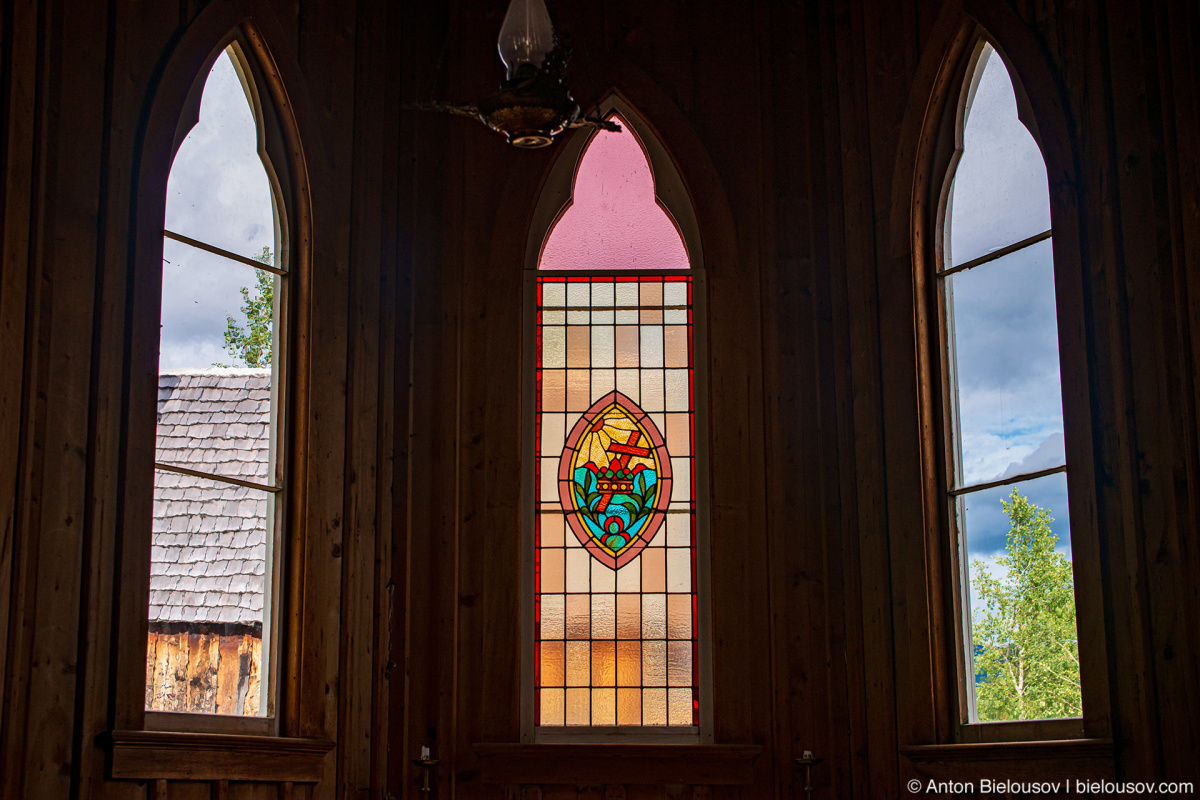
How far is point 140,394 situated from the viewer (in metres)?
3.97

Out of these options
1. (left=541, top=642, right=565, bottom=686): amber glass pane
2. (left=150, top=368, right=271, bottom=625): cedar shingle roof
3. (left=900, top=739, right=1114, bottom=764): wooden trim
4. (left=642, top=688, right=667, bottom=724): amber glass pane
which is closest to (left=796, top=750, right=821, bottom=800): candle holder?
(left=900, top=739, right=1114, bottom=764): wooden trim

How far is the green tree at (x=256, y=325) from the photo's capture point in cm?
456

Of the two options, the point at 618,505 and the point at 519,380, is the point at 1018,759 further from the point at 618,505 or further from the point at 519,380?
the point at 519,380

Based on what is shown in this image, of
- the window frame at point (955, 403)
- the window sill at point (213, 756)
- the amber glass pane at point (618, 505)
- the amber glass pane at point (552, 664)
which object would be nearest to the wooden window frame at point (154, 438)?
the window sill at point (213, 756)

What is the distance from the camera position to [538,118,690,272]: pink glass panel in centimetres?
543

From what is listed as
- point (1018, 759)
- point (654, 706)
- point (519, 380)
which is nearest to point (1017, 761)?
point (1018, 759)

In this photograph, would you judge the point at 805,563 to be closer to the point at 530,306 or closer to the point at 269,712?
the point at 530,306

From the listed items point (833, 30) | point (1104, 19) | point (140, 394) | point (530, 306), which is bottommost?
point (140, 394)

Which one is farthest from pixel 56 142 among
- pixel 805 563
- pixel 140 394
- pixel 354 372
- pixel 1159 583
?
pixel 1159 583

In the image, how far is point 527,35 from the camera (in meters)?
2.96

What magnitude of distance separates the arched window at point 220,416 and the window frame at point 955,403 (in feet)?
7.37

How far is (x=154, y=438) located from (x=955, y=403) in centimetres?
264

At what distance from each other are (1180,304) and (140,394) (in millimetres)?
2907

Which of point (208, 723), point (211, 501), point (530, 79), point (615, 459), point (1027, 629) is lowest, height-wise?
point (208, 723)
